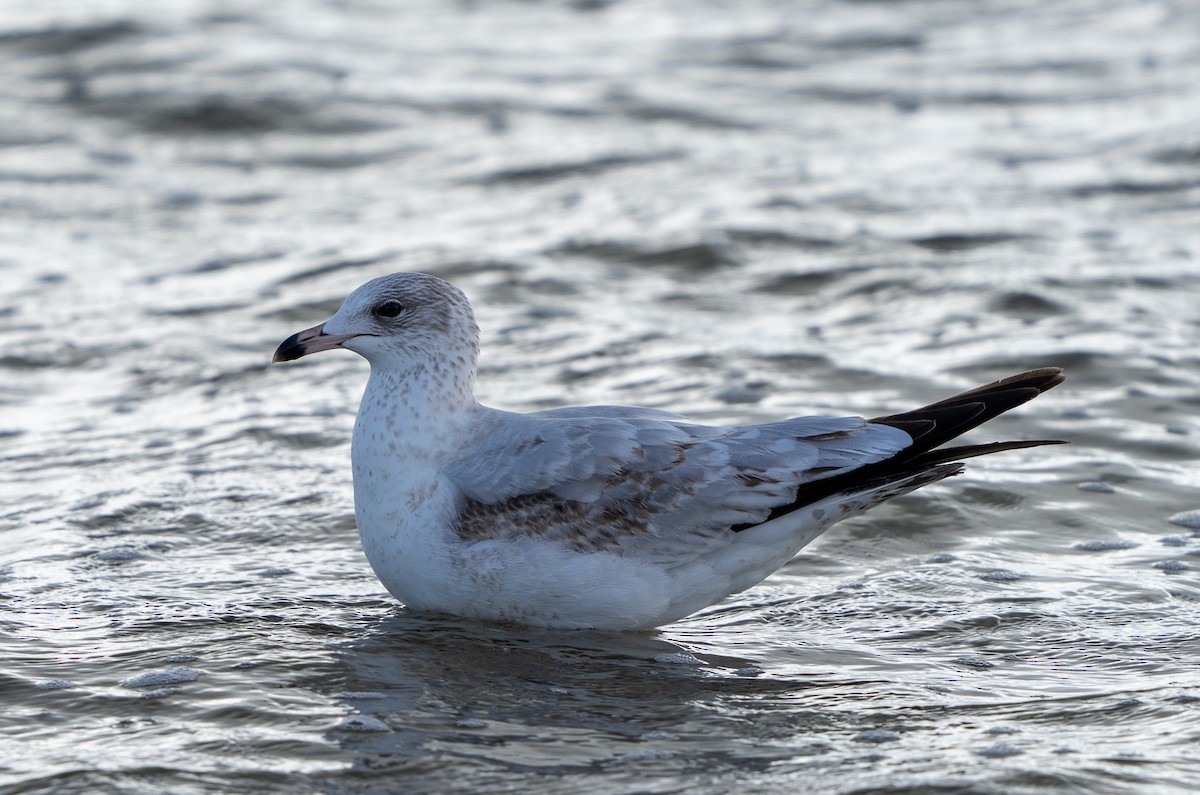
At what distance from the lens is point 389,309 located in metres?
5.80

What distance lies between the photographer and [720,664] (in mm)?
5469

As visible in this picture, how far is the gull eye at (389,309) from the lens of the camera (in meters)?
5.79

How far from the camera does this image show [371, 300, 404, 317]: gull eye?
19.0ft

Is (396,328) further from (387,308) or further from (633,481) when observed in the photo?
(633,481)

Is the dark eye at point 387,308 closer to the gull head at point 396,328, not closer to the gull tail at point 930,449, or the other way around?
the gull head at point 396,328

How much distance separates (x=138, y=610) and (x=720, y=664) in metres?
2.19

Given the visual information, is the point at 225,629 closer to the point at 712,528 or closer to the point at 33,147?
the point at 712,528

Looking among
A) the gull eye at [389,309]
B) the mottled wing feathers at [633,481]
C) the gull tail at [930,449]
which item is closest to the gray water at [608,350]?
the mottled wing feathers at [633,481]

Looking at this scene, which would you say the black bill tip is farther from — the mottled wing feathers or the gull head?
the mottled wing feathers

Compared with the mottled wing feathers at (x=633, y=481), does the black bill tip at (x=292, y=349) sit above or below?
above

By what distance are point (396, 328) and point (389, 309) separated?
8 centimetres

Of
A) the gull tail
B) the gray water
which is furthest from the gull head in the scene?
the gull tail

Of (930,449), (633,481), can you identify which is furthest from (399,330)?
(930,449)

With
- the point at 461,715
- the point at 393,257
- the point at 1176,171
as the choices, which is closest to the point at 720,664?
the point at 461,715
